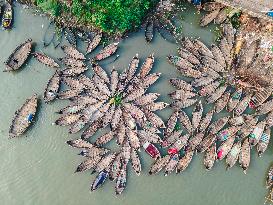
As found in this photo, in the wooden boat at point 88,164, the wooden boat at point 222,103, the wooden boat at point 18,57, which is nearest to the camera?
the wooden boat at point 88,164

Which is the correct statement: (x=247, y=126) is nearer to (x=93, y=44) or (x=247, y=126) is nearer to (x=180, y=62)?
(x=180, y=62)

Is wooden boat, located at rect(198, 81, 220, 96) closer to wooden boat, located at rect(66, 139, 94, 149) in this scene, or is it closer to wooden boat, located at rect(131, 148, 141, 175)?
wooden boat, located at rect(131, 148, 141, 175)

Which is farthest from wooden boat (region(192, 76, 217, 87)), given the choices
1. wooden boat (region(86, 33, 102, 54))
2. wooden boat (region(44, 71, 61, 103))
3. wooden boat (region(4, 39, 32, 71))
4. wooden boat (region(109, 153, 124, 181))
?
wooden boat (region(4, 39, 32, 71))

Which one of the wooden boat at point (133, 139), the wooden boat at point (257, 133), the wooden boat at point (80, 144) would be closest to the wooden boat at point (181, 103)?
the wooden boat at point (133, 139)

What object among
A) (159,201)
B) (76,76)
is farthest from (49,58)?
(159,201)

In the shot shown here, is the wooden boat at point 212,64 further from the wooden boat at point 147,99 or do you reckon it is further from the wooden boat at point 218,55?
the wooden boat at point 147,99

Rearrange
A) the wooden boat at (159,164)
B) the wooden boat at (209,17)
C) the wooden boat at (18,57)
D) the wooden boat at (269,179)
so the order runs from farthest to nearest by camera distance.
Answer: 1. the wooden boat at (18,57)
2. the wooden boat at (209,17)
3. the wooden boat at (159,164)
4. the wooden boat at (269,179)

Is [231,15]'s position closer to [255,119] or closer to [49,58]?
[255,119]
